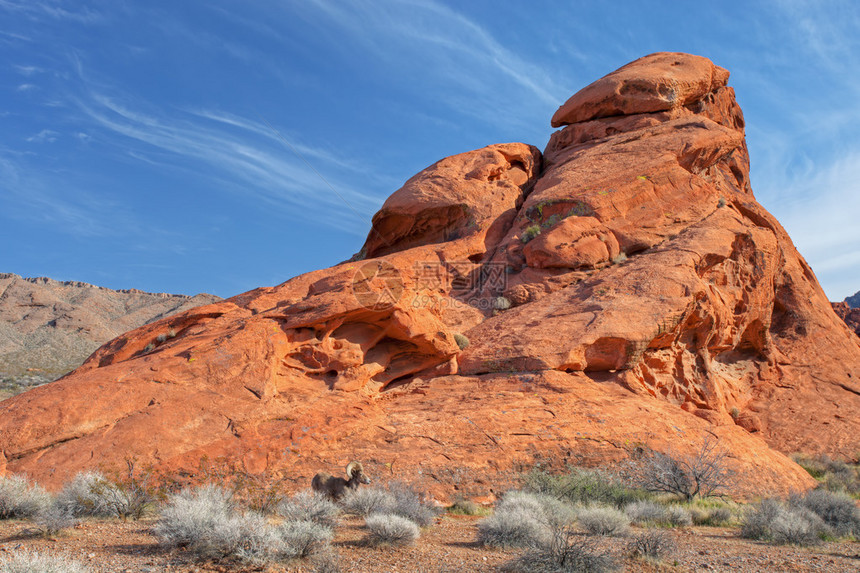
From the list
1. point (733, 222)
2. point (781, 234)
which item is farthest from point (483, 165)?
point (781, 234)

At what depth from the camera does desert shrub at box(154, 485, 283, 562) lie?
19.0 ft

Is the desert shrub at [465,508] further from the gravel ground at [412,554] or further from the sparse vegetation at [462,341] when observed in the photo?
the sparse vegetation at [462,341]

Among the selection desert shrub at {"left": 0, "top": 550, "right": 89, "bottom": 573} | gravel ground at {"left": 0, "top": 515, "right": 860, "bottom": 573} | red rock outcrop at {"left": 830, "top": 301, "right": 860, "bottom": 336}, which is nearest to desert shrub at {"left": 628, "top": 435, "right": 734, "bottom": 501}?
gravel ground at {"left": 0, "top": 515, "right": 860, "bottom": 573}

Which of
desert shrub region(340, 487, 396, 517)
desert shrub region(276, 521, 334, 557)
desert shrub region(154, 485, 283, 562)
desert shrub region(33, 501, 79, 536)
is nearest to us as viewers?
desert shrub region(154, 485, 283, 562)

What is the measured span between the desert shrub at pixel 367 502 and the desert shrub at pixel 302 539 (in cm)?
211

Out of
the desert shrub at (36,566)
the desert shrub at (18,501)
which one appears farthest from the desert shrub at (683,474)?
the desert shrub at (18,501)

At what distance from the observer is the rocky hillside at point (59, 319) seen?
4534 cm

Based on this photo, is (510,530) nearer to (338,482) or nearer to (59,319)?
(338,482)

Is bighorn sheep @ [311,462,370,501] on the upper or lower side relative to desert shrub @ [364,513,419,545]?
upper

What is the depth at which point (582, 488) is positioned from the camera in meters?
10.3

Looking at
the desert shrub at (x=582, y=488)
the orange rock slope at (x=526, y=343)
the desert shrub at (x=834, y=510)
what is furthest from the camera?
the orange rock slope at (x=526, y=343)

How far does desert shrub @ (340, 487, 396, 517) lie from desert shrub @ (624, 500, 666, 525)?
373 cm

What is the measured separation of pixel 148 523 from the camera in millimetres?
7789

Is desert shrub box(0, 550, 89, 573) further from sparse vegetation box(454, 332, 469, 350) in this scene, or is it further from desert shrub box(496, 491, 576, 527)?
sparse vegetation box(454, 332, 469, 350)
